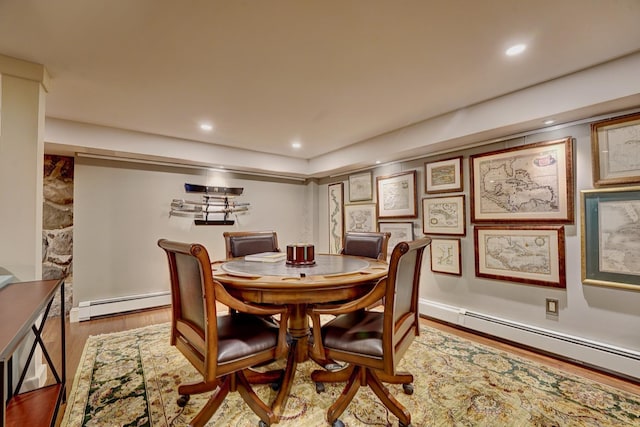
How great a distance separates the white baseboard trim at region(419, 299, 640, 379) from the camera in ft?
6.88

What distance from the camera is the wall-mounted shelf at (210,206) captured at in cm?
402

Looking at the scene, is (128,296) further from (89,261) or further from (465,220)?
(465,220)

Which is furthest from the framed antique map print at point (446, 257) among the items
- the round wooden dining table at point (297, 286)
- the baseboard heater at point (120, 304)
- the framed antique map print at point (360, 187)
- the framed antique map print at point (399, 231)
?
the baseboard heater at point (120, 304)

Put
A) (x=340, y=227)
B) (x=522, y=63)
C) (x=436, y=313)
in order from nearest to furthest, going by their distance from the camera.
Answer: (x=522, y=63)
(x=436, y=313)
(x=340, y=227)

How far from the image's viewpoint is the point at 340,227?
478 cm

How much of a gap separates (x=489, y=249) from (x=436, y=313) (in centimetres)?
97

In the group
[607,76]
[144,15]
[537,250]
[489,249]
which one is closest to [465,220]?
[489,249]

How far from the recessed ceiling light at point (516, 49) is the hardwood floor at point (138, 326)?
2335 mm

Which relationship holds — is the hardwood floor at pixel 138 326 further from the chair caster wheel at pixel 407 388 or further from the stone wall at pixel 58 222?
the chair caster wheel at pixel 407 388

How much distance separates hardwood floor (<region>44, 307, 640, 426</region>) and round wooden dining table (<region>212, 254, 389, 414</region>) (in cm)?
126

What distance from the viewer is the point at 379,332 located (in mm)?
1597

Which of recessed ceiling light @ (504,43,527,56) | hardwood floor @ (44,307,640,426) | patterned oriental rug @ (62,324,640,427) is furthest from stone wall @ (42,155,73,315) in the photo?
recessed ceiling light @ (504,43,527,56)

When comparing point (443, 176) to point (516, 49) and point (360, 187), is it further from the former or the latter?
point (516, 49)

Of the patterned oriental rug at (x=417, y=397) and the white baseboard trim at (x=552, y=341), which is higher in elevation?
the white baseboard trim at (x=552, y=341)
